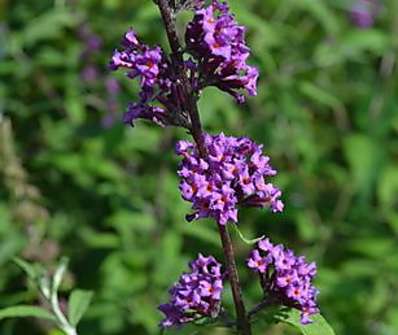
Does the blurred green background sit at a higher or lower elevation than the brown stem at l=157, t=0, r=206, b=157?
higher

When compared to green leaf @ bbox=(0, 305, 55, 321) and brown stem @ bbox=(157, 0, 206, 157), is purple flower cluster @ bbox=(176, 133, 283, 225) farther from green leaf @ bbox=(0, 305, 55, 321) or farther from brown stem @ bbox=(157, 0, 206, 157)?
green leaf @ bbox=(0, 305, 55, 321)

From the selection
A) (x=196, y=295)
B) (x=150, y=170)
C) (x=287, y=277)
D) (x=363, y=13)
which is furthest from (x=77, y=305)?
(x=363, y=13)

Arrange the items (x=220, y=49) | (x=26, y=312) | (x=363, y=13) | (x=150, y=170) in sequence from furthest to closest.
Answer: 1. (x=363, y=13)
2. (x=150, y=170)
3. (x=26, y=312)
4. (x=220, y=49)

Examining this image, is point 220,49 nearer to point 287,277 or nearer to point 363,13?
point 287,277

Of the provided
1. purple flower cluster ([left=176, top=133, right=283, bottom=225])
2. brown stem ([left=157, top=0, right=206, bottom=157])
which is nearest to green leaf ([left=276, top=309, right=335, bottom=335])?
purple flower cluster ([left=176, top=133, right=283, bottom=225])

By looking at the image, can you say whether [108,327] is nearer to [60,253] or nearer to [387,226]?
[60,253]

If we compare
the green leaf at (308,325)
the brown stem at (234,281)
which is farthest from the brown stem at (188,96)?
the green leaf at (308,325)
